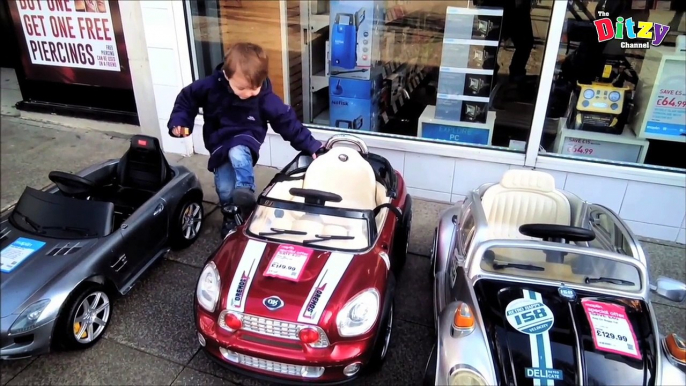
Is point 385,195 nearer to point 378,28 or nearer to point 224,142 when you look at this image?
point 224,142

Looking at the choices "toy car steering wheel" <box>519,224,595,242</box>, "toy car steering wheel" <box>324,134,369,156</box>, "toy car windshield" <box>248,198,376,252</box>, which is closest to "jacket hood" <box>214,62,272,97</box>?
"toy car steering wheel" <box>324,134,369,156</box>

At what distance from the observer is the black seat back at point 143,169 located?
4.10 meters

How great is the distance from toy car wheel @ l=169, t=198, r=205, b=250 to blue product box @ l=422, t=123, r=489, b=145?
2451 millimetres

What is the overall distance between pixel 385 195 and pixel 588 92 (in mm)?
2608

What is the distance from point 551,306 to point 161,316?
2564mm

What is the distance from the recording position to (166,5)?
17.6ft

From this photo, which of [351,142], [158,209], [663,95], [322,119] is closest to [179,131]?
[158,209]

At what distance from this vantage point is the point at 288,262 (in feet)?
9.71

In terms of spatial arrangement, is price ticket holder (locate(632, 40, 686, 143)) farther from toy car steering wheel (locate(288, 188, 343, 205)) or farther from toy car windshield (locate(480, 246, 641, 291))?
toy car steering wheel (locate(288, 188, 343, 205))

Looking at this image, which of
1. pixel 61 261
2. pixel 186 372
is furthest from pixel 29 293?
pixel 186 372

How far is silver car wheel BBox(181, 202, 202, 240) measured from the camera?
4.23 metres

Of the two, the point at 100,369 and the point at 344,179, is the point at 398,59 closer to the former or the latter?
the point at 344,179

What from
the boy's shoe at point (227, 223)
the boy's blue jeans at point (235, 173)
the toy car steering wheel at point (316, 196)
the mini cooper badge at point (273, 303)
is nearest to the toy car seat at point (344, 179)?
the toy car steering wheel at point (316, 196)

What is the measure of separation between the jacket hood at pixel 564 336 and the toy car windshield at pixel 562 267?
104 mm
